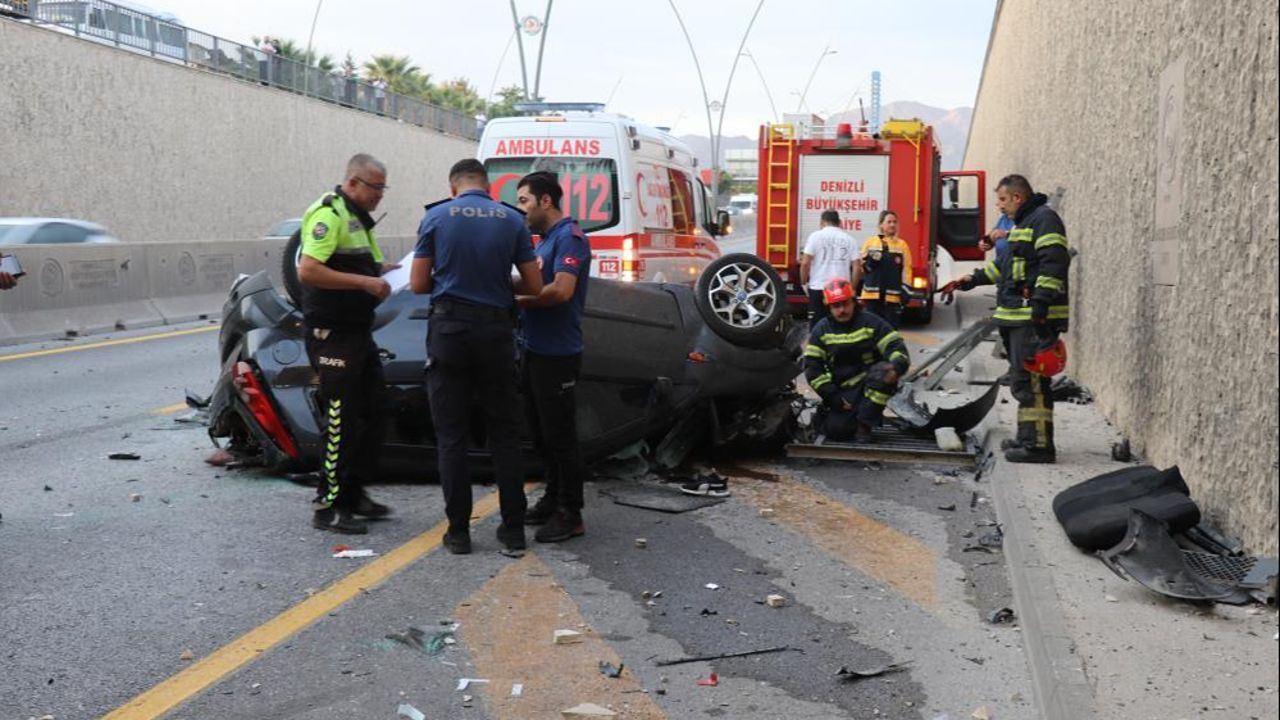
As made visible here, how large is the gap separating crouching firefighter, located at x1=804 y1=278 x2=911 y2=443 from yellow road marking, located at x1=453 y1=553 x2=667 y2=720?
3.93 meters

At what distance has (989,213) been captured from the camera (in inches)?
1396

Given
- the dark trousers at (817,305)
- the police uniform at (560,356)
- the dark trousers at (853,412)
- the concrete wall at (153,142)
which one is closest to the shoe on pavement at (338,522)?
the police uniform at (560,356)

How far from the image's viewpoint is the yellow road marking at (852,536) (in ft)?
20.6

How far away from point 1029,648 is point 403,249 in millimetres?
28154

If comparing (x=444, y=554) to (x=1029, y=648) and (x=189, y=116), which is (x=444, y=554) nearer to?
(x=1029, y=648)

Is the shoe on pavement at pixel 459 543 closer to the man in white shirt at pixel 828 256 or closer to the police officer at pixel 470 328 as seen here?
the police officer at pixel 470 328

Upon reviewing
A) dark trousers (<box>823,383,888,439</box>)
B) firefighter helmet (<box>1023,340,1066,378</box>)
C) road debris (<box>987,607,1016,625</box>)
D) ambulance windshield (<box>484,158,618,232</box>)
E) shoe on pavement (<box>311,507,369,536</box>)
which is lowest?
road debris (<box>987,607,1016,625</box>)

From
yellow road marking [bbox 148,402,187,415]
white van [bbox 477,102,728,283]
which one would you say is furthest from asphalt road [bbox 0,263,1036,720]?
white van [bbox 477,102,728,283]

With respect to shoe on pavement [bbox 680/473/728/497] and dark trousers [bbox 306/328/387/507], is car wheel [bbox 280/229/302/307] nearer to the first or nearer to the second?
dark trousers [bbox 306/328/387/507]

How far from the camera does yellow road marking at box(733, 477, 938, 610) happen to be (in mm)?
6293

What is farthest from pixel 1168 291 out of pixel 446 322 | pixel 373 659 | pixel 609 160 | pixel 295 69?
pixel 295 69

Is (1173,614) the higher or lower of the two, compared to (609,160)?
lower

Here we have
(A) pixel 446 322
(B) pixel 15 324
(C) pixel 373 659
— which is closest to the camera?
(C) pixel 373 659

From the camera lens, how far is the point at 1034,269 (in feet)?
28.3
